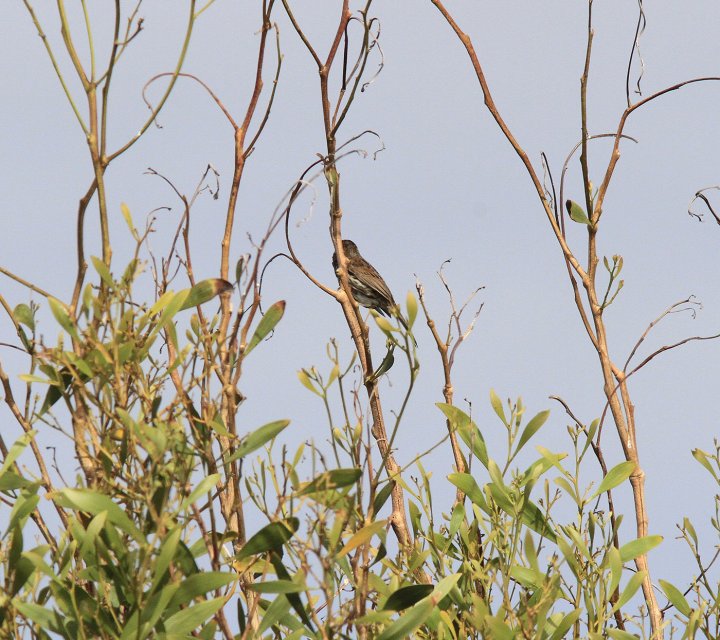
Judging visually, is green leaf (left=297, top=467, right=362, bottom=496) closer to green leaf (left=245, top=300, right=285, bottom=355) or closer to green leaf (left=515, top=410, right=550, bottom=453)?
green leaf (left=245, top=300, right=285, bottom=355)

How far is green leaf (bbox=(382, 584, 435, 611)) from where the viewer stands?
242cm

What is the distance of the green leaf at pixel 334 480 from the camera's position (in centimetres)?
231

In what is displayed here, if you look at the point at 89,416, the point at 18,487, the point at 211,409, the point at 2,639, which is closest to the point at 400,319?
the point at 211,409

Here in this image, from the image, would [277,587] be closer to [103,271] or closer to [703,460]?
[103,271]

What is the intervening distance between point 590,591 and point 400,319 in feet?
2.67

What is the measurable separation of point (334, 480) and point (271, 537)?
0.56 feet

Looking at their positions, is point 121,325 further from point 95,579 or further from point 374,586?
point 374,586

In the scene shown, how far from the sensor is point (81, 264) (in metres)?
2.59

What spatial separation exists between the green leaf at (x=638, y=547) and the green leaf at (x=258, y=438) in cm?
97

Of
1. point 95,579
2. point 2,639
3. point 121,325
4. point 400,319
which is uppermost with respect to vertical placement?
point 400,319

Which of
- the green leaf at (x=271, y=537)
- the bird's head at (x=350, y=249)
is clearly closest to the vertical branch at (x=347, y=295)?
the green leaf at (x=271, y=537)

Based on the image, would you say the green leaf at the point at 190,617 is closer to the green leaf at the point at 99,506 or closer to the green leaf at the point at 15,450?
the green leaf at the point at 99,506

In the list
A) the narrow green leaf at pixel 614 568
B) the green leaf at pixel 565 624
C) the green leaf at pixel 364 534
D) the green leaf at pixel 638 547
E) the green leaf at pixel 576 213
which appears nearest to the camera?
the green leaf at pixel 364 534

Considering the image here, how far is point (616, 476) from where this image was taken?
307cm
